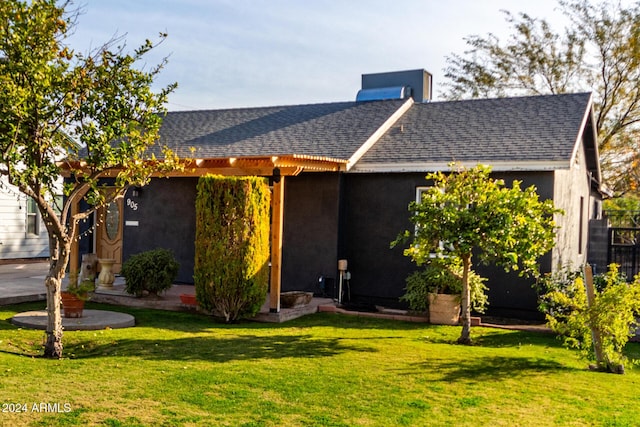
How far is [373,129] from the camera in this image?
49.0 ft

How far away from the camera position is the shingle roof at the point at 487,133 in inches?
502

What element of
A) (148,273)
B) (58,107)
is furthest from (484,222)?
(148,273)

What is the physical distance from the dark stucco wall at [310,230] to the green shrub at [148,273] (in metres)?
2.84

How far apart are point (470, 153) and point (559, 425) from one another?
804cm

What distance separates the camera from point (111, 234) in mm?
17422

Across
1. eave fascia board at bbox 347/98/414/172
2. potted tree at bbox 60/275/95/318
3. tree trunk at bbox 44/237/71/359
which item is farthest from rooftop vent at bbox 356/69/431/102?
tree trunk at bbox 44/237/71/359

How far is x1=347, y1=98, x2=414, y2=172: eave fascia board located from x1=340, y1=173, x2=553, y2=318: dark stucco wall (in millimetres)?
466

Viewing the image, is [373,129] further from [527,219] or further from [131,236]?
[131,236]

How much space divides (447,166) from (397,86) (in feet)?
24.5

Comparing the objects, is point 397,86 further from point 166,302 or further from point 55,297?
point 55,297

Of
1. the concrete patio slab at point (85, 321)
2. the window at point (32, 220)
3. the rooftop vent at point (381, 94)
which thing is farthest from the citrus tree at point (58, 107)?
the window at point (32, 220)

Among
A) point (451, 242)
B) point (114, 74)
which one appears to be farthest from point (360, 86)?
point (114, 74)

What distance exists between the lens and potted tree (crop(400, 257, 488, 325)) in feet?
37.8

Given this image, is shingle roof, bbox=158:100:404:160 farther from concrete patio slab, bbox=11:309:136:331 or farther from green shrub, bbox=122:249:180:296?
concrete patio slab, bbox=11:309:136:331
